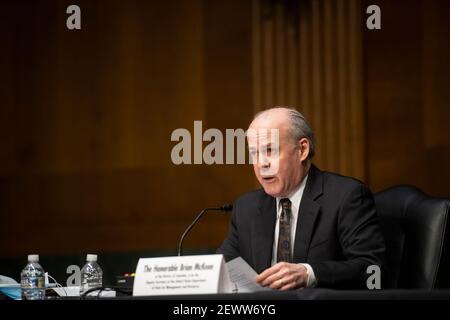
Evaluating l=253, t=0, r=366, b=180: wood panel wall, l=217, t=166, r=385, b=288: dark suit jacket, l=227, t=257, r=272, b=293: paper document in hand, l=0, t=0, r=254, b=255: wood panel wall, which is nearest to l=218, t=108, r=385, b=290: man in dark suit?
l=217, t=166, r=385, b=288: dark suit jacket

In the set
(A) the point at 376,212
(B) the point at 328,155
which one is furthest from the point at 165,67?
(A) the point at 376,212

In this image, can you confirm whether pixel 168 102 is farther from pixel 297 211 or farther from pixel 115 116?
pixel 297 211

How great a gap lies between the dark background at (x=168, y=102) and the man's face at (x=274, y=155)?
154 cm

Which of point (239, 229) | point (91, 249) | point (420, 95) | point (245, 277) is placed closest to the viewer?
point (245, 277)

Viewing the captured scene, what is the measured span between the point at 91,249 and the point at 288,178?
217 centimetres

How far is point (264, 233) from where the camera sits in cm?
315

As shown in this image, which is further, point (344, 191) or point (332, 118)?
point (332, 118)

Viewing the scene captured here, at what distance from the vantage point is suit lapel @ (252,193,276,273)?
3096 mm

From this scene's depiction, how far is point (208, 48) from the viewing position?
196 inches

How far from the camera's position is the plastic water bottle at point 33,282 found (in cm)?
265

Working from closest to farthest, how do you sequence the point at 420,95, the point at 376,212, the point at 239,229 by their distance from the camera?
the point at 376,212 < the point at 239,229 < the point at 420,95

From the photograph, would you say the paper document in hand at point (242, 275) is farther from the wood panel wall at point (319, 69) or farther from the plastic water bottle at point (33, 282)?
the wood panel wall at point (319, 69)

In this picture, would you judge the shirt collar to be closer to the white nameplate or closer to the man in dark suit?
the man in dark suit

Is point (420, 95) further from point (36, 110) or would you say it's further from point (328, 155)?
point (36, 110)
